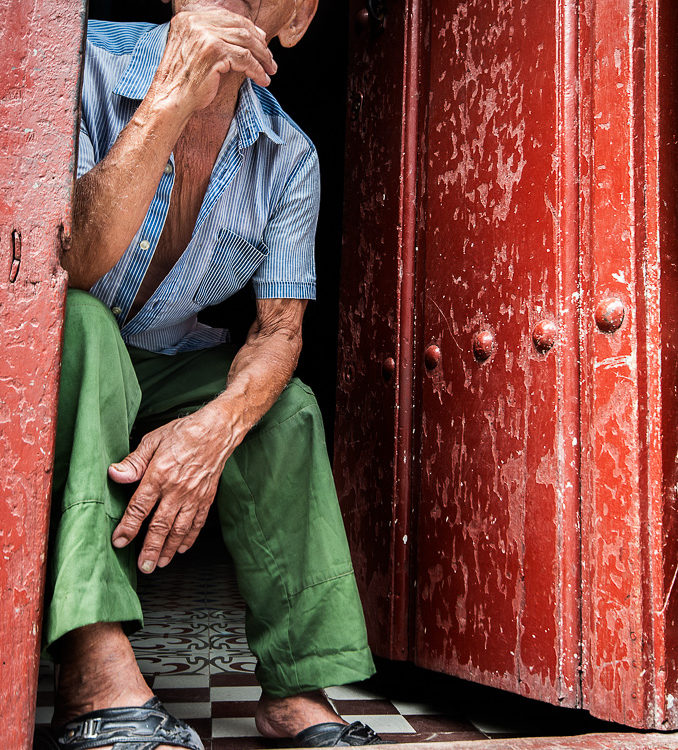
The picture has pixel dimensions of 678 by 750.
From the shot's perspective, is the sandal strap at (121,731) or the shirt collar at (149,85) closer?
the sandal strap at (121,731)

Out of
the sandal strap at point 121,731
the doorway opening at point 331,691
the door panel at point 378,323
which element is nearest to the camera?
the sandal strap at point 121,731

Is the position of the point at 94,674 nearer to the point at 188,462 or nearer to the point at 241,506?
the point at 188,462

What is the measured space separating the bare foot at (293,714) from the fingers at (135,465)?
1.94 ft

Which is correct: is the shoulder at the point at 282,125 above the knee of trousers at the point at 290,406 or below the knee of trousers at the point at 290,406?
above

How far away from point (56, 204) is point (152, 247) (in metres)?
0.50

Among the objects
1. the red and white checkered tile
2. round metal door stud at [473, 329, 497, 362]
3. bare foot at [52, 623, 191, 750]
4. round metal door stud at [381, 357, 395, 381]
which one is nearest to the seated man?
bare foot at [52, 623, 191, 750]

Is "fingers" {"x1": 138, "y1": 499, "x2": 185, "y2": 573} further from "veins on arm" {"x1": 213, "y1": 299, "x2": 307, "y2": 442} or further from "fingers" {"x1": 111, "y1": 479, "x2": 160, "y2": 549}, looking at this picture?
"veins on arm" {"x1": 213, "y1": 299, "x2": 307, "y2": 442}

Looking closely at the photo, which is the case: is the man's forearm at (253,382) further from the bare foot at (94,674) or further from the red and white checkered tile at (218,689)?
the red and white checkered tile at (218,689)

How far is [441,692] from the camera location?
6.06ft

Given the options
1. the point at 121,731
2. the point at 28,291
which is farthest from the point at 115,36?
the point at 121,731

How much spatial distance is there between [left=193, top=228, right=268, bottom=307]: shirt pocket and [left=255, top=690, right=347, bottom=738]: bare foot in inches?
35.4

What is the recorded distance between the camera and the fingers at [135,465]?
1.09 m

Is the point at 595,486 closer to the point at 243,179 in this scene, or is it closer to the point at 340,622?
the point at 340,622

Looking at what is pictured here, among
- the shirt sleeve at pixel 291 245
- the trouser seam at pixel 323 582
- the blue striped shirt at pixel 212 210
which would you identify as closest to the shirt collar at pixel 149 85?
the blue striped shirt at pixel 212 210
